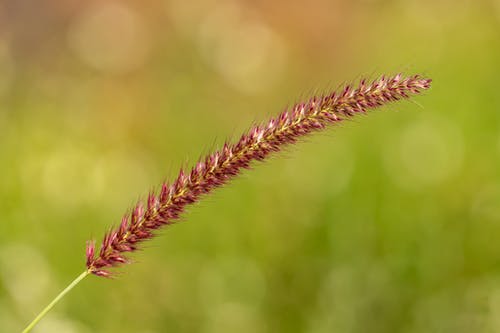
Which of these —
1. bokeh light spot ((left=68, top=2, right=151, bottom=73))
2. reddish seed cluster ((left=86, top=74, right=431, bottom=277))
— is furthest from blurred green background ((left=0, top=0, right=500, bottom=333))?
reddish seed cluster ((left=86, top=74, right=431, bottom=277))

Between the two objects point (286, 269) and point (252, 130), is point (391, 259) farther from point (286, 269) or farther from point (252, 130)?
point (252, 130)

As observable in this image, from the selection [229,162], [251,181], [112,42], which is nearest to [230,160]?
[229,162]

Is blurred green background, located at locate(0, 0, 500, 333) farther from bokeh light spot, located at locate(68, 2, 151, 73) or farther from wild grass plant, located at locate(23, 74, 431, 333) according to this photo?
wild grass plant, located at locate(23, 74, 431, 333)

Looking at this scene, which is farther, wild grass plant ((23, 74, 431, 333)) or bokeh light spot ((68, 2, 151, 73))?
bokeh light spot ((68, 2, 151, 73))

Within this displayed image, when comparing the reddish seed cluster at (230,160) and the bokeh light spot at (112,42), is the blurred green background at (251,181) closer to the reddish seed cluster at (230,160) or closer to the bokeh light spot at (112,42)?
the bokeh light spot at (112,42)

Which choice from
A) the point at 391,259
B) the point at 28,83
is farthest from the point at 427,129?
the point at 28,83

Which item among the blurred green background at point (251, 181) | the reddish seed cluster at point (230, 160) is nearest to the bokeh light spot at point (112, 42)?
the blurred green background at point (251, 181)
